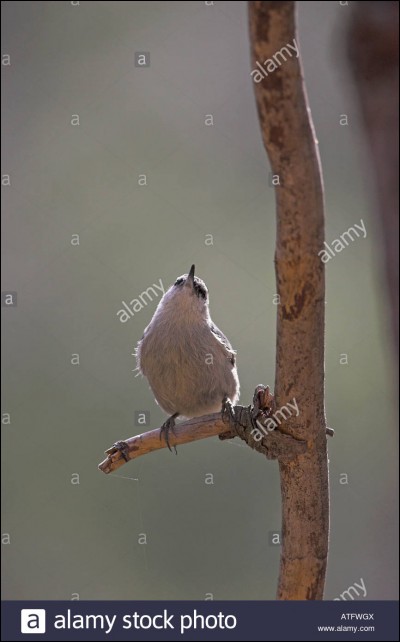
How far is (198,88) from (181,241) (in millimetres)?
2455

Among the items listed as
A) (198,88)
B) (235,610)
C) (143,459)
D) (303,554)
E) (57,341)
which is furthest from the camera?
(198,88)

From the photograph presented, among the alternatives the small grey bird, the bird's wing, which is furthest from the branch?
the bird's wing

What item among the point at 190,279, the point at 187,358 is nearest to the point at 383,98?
the point at 190,279

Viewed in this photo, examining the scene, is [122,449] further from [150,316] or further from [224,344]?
[150,316]

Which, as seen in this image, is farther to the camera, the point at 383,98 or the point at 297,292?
the point at 383,98

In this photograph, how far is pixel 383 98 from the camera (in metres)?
4.71

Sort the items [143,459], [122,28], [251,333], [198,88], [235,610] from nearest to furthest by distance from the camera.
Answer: [235,610], [251,333], [143,459], [198,88], [122,28]

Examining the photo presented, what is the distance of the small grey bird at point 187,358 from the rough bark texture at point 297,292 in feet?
4.64

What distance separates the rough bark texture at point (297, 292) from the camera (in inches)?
106

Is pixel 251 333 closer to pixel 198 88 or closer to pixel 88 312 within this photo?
pixel 88 312

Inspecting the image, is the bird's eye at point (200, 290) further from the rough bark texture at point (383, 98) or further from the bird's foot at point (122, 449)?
the bird's foot at point (122, 449)

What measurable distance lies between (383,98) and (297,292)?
6.91 feet

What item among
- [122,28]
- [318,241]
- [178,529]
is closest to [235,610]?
[318,241]

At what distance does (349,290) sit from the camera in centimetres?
948
